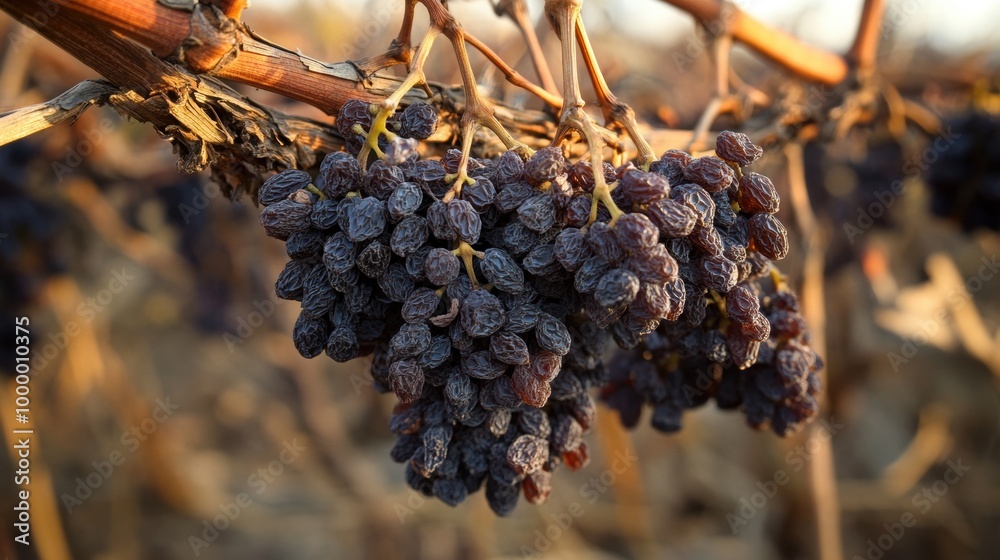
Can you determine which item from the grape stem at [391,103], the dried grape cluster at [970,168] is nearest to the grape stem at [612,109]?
the grape stem at [391,103]

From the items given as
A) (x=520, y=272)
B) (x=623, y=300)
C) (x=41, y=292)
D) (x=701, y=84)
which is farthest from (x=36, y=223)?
(x=701, y=84)

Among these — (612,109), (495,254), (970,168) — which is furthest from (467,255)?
(970,168)

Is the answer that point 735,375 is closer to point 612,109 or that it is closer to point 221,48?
point 612,109

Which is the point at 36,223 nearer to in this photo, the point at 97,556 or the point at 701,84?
the point at 97,556

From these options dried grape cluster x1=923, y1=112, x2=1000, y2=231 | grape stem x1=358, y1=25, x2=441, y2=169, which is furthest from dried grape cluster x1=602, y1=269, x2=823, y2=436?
dried grape cluster x1=923, y1=112, x2=1000, y2=231

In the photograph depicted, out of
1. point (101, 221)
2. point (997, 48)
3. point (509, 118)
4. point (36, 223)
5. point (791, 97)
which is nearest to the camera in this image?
point (509, 118)

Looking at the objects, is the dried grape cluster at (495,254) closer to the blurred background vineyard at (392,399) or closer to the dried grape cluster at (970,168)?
the blurred background vineyard at (392,399)
